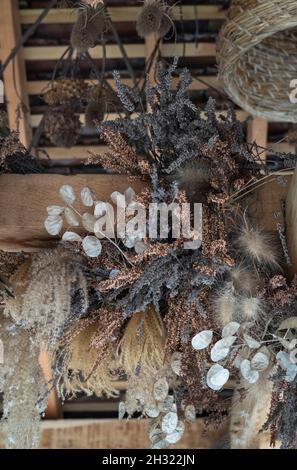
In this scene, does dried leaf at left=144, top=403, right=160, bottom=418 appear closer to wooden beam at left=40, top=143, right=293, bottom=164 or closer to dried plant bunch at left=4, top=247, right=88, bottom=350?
dried plant bunch at left=4, top=247, right=88, bottom=350

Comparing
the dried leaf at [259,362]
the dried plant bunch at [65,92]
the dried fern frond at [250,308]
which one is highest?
the dried plant bunch at [65,92]

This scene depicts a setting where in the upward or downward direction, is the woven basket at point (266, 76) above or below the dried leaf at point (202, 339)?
above

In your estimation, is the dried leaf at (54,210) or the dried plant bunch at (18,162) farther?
the dried plant bunch at (18,162)

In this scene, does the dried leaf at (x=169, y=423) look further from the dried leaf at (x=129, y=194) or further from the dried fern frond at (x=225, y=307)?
the dried leaf at (x=129, y=194)

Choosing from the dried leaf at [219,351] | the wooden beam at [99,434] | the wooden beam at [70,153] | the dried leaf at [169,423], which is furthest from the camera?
the wooden beam at [70,153]

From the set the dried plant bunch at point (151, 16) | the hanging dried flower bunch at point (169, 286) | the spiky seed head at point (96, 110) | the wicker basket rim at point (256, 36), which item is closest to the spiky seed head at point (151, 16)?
the dried plant bunch at point (151, 16)
